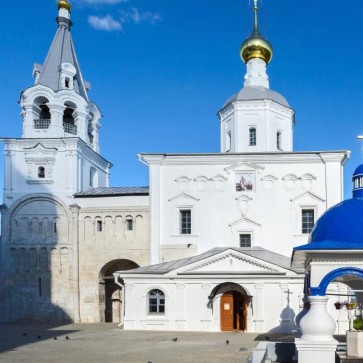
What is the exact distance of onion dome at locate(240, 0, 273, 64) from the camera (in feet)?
108

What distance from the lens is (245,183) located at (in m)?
29.7

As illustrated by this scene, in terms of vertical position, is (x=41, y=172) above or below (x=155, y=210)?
above

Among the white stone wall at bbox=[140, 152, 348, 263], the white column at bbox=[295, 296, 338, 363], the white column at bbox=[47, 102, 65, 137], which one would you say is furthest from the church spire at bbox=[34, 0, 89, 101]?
the white column at bbox=[295, 296, 338, 363]

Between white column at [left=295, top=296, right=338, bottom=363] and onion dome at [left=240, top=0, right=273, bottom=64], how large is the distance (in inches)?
966

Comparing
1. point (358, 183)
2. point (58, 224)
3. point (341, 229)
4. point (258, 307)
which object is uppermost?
point (358, 183)

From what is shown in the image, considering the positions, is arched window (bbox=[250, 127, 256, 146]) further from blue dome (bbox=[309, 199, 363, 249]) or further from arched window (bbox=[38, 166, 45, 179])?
blue dome (bbox=[309, 199, 363, 249])

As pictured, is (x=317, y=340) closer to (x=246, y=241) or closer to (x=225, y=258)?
(x=225, y=258)

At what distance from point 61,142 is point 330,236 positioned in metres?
23.2

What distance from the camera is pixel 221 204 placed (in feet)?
97.4

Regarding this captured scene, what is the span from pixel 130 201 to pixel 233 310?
9156mm

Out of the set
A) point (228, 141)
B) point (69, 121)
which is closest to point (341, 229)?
point (228, 141)

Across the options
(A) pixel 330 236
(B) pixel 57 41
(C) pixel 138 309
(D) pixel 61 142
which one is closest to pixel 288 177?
(C) pixel 138 309

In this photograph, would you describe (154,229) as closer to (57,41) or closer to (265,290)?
(265,290)

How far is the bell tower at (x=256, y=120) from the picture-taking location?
3086 centimetres
